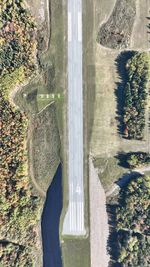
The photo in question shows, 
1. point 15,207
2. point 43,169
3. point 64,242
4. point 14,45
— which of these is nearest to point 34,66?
point 14,45

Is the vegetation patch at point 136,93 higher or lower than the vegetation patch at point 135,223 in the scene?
higher

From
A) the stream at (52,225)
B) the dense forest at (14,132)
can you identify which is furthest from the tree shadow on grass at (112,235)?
the dense forest at (14,132)

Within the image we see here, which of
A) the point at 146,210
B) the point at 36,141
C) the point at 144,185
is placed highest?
the point at 36,141

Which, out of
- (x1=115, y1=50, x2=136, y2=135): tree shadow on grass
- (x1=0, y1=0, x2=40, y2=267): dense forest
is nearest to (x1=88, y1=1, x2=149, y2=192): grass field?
(x1=115, y1=50, x2=136, y2=135): tree shadow on grass

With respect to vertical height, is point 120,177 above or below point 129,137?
below

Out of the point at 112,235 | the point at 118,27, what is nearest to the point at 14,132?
the point at 112,235

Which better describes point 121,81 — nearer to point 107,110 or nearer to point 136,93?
point 136,93

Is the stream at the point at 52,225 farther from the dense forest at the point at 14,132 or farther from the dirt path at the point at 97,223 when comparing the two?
the dirt path at the point at 97,223

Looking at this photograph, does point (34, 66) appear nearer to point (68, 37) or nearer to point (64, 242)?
point (68, 37)
